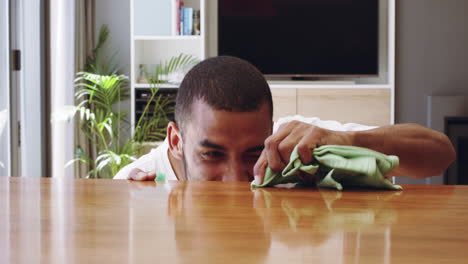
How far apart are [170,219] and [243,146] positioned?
2.04 feet

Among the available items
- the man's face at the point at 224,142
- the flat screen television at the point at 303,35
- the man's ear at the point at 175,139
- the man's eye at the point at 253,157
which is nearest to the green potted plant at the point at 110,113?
the flat screen television at the point at 303,35

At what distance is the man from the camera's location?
44.3 inches

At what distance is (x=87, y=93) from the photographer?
4.66 meters

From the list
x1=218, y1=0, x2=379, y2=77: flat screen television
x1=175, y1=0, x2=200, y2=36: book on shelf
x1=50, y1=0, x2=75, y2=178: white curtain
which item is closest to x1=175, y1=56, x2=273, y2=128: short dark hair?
x1=50, y1=0, x2=75, y2=178: white curtain

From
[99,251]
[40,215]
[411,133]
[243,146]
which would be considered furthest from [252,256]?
[411,133]

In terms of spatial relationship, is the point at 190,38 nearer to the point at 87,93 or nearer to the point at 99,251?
the point at 87,93

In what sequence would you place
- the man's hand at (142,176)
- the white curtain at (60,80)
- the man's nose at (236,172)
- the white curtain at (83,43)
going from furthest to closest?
the white curtain at (83,43) < the white curtain at (60,80) < the man's nose at (236,172) < the man's hand at (142,176)

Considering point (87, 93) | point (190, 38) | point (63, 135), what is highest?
point (190, 38)

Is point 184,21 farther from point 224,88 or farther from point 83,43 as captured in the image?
point 224,88

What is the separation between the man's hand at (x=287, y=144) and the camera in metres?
0.81

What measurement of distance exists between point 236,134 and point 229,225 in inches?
26.9

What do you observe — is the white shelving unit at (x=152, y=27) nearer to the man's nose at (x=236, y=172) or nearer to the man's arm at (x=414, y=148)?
the man's arm at (x=414, y=148)

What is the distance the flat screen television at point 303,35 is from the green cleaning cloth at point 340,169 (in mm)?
4280

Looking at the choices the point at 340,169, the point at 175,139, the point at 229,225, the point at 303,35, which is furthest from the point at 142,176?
the point at 303,35
